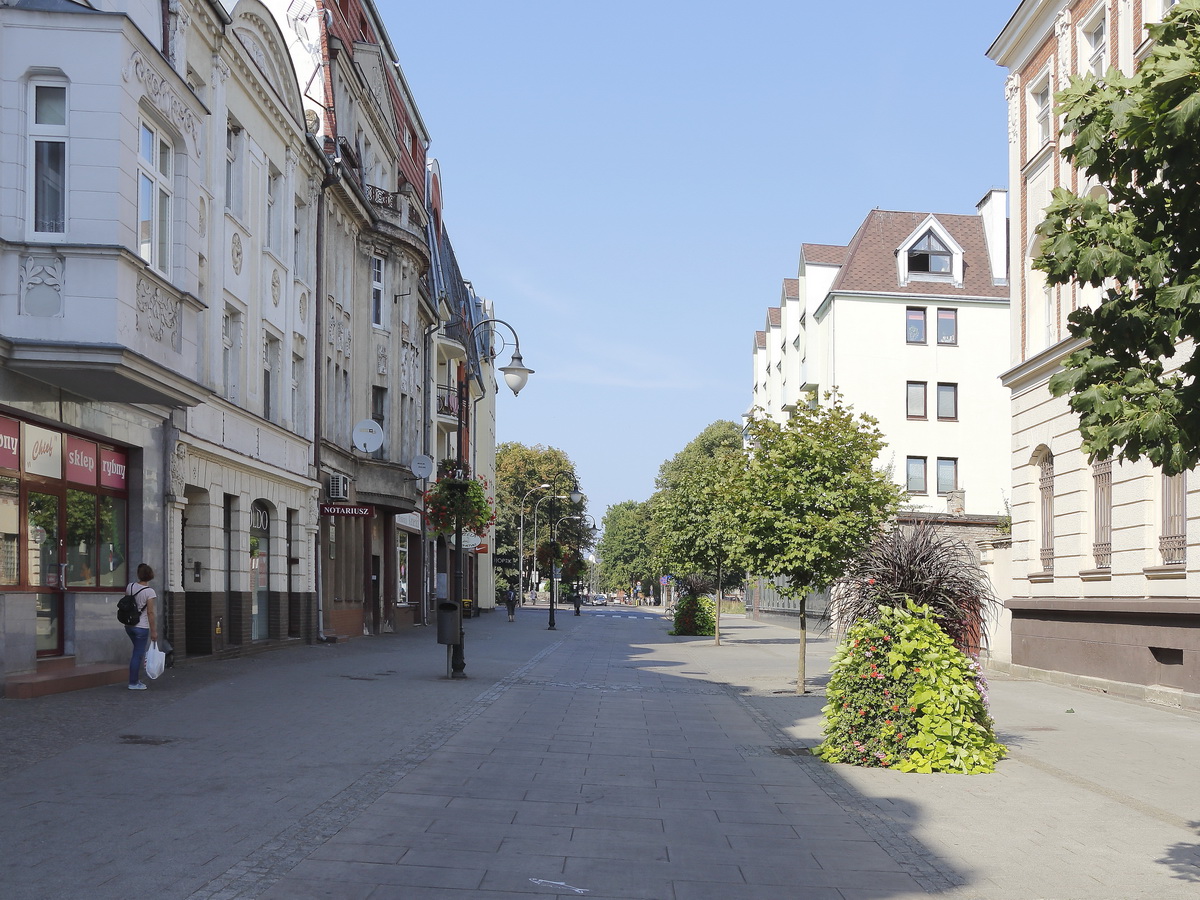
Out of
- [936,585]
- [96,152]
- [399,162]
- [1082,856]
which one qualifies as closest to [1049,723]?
[936,585]

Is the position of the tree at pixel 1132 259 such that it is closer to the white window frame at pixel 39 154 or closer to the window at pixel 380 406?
the white window frame at pixel 39 154

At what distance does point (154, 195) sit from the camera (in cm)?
1703

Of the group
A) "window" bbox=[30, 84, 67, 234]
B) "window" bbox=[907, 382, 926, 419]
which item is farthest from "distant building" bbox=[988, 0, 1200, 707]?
"window" bbox=[907, 382, 926, 419]

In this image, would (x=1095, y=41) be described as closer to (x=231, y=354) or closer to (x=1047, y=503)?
(x=1047, y=503)

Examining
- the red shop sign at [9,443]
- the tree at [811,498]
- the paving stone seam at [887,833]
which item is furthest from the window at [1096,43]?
the red shop sign at [9,443]

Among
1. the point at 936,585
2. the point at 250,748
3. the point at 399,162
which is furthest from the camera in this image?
the point at 399,162

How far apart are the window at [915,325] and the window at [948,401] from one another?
75.5 inches

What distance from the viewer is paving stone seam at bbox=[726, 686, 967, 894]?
7359mm

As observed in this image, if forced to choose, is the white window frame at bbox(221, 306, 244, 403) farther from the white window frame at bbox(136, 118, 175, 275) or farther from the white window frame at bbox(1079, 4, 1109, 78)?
the white window frame at bbox(1079, 4, 1109, 78)

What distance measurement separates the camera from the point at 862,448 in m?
19.2

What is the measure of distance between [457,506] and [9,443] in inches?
351

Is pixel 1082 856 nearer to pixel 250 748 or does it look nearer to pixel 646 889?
pixel 646 889

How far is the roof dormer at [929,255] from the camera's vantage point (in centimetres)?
4800

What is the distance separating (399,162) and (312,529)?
15.9 metres
